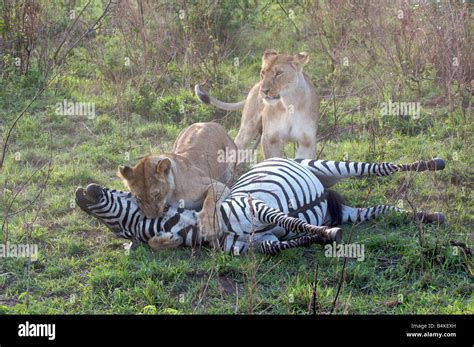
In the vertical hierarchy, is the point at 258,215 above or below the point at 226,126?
below

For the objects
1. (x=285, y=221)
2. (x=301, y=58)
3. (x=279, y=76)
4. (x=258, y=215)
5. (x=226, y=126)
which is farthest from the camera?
(x=226, y=126)

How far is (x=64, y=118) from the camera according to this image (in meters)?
8.72

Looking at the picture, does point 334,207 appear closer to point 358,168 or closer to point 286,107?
point 358,168

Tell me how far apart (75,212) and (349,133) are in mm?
2841

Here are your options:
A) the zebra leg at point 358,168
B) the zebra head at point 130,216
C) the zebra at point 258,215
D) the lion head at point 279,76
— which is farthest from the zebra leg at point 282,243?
the lion head at point 279,76

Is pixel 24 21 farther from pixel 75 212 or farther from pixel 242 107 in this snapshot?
pixel 75 212

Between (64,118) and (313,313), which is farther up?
(64,118)

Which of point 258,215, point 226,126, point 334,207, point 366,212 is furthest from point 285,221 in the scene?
point 226,126

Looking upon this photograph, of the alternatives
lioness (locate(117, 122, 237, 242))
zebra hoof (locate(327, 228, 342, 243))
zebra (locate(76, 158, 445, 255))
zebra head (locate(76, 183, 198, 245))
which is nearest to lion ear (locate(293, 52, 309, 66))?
lioness (locate(117, 122, 237, 242))

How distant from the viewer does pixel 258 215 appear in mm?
5871

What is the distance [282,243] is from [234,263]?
1.02 ft

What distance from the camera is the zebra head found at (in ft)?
19.3
